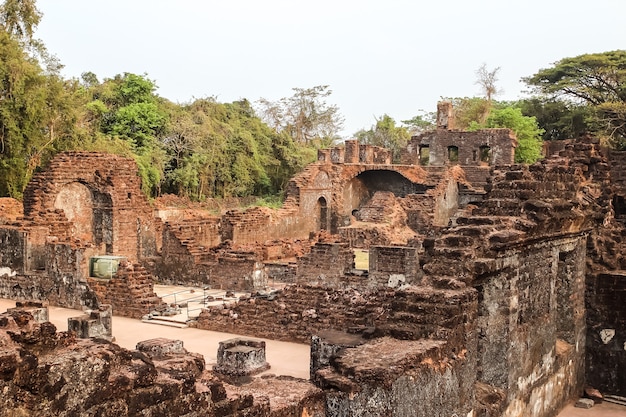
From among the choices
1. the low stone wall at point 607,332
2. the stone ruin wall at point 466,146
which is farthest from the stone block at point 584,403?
the stone ruin wall at point 466,146

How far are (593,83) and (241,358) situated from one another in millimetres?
34979

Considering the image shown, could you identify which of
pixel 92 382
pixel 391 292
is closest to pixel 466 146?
pixel 391 292

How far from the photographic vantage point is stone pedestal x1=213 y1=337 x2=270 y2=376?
29.1ft

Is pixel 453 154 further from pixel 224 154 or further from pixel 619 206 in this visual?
pixel 619 206

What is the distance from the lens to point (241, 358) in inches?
354

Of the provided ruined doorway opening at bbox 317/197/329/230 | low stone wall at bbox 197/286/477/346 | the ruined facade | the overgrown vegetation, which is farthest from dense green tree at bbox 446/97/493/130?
low stone wall at bbox 197/286/477/346

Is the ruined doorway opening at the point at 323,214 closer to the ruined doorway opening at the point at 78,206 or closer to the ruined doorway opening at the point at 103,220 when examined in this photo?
the ruined doorway opening at the point at 78,206

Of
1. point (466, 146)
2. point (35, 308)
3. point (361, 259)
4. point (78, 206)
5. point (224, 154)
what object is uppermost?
point (466, 146)

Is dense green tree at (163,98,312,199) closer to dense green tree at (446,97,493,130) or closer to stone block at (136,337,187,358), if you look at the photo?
dense green tree at (446,97,493,130)

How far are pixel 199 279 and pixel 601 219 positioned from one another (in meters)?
10.1

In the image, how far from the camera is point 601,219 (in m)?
10.6

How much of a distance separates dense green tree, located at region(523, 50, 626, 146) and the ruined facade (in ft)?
65.0

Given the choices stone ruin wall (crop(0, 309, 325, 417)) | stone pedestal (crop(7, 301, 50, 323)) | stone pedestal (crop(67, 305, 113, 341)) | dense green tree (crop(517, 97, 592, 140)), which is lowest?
stone pedestal (crop(67, 305, 113, 341))

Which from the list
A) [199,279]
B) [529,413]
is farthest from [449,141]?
[529,413]
